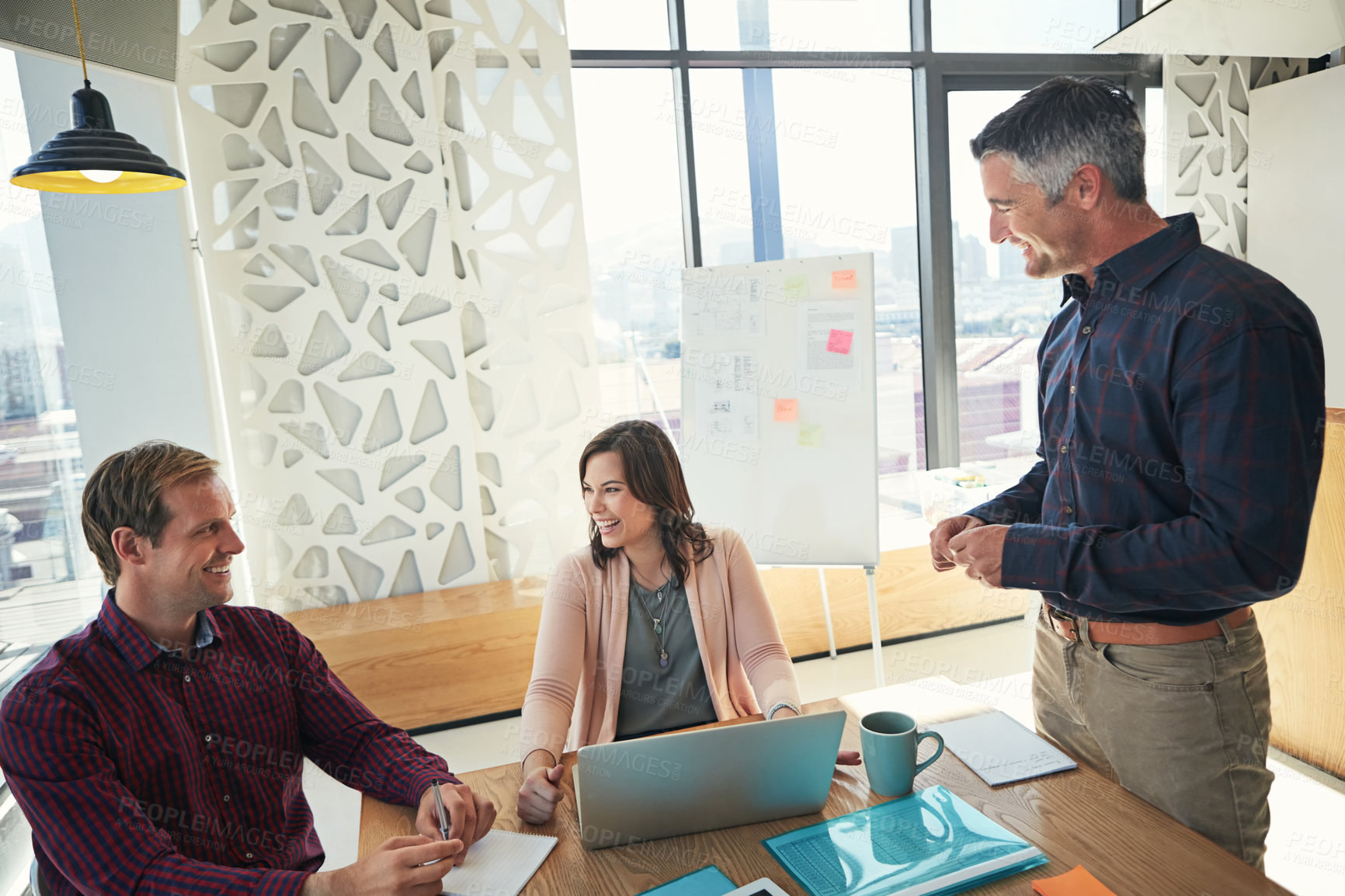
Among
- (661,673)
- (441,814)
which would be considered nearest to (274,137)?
(661,673)

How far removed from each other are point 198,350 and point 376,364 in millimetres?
640

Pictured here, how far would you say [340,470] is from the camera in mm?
3623

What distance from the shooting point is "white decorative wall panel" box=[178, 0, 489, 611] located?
3.38 metres

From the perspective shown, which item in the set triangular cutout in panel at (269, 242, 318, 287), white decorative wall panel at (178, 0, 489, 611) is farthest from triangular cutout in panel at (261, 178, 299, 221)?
triangular cutout in panel at (269, 242, 318, 287)

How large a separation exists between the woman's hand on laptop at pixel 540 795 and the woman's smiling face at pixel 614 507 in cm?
65

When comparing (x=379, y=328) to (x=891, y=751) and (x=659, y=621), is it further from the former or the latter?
(x=891, y=751)

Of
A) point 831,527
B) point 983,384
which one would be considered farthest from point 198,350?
point 983,384

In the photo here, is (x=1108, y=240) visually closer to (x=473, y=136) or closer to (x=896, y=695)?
(x=896, y=695)

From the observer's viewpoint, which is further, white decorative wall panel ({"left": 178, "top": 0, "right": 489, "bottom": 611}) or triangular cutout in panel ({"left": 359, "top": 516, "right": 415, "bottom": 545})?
triangular cutout in panel ({"left": 359, "top": 516, "right": 415, "bottom": 545})

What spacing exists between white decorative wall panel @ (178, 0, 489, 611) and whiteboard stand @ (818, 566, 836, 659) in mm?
1508

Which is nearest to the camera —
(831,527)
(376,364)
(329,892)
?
(329,892)

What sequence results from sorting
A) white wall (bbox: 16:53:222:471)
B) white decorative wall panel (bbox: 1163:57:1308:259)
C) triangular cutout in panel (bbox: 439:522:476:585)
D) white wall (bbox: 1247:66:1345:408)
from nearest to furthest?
white wall (bbox: 16:53:222:471), triangular cutout in panel (bbox: 439:522:476:585), white wall (bbox: 1247:66:1345:408), white decorative wall panel (bbox: 1163:57:1308:259)

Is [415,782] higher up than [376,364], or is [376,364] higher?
[376,364]

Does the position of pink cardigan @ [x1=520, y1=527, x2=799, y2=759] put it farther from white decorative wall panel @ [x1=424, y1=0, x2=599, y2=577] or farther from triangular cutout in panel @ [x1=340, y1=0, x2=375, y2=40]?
triangular cutout in panel @ [x1=340, y1=0, x2=375, y2=40]
